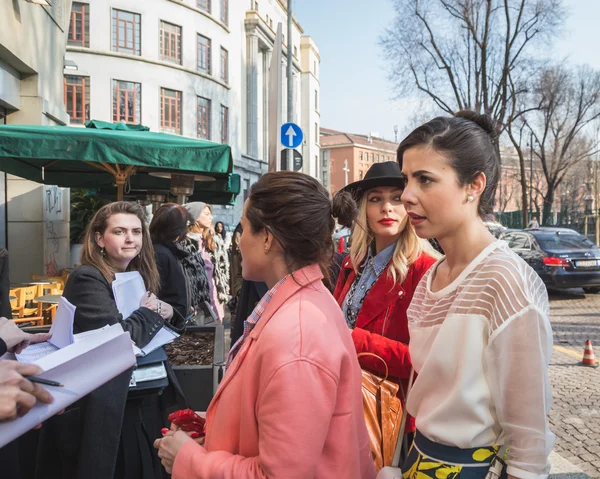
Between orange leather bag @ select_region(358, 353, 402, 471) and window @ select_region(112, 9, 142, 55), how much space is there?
30.5 m

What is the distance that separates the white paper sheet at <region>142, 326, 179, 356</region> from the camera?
2.85m

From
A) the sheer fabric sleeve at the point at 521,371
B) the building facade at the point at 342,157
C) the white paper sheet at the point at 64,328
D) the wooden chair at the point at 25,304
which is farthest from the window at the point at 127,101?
the building facade at the point at 342,157

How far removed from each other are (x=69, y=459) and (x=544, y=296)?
243 cm

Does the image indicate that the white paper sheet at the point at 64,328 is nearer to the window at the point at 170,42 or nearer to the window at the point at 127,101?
the window at the point at 127,101

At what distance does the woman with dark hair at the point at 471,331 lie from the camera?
1.43 metres

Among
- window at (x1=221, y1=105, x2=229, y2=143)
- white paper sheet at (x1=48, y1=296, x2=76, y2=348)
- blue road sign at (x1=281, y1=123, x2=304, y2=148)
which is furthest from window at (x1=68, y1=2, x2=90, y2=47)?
white paper sheet at (x1=48, y1=296, x2=76, y2=348)

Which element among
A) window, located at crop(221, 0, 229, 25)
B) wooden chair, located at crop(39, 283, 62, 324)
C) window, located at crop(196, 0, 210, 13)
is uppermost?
window, located at crop(221, 0, 229, 25)

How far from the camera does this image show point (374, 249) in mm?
3053

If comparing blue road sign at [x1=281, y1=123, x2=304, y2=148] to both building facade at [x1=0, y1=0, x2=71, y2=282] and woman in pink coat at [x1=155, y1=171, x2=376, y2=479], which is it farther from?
woman in pink coat at [x1=155, y1=171, x2=376, y2=479]

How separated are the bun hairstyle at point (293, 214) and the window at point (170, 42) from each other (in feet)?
103

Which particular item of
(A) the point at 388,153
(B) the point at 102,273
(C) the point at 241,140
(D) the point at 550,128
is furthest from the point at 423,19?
(A) the point at 388,153

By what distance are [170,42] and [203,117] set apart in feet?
15.8

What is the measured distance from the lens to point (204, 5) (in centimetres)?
3319

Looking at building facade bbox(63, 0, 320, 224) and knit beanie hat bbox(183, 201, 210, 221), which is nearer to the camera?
knit beanie hat bbox(183, 201, 210, 221)
